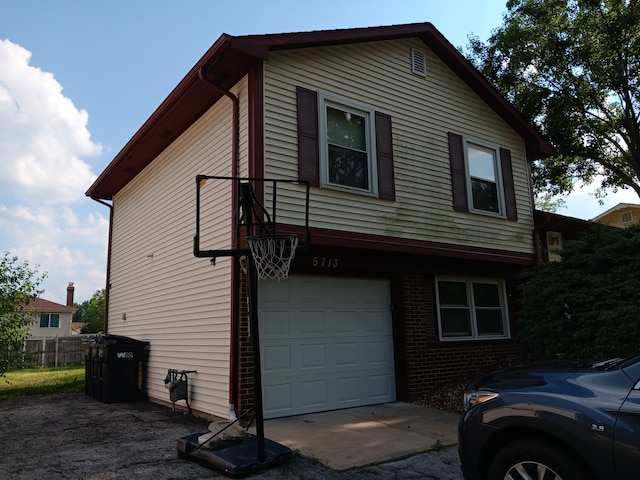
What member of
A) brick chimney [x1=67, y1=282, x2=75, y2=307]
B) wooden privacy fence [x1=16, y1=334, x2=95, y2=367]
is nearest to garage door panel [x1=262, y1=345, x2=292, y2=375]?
wooden privacy fence [x1=16, y1=334, x2=95, y2=367]

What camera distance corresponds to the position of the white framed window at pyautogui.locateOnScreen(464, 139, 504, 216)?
1010 cm

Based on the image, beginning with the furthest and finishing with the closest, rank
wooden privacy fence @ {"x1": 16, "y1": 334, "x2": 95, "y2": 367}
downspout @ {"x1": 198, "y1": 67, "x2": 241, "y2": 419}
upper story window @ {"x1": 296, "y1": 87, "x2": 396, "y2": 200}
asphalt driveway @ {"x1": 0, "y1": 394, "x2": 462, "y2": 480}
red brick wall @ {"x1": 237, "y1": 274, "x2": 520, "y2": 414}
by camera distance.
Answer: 1. wooden privacy fence @ {"x1": 16, "y1": 334, "x2": 95, "y2": 367}
2. red brick wall @ {"x1": 237, "y1": 274, "x2": 520, "y2": 414}
3. upper story window @ {"x1": 296, "y1": 87, "x2": 396, "y2": 200}
4. downspout @ {"x1": 198, "y1": 67, "x2": 241, "y2": 419}
5. asphalt driveway @ {"x1": 0, "y1": 394, "x2": 462, "y2": 480}

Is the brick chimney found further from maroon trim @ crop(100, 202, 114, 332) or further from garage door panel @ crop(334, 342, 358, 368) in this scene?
garage door panel @ crop(334, 342, 358, 368)

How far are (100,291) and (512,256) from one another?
58.3m

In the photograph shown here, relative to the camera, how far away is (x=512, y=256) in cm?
1027

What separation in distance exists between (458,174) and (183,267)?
5.51 m

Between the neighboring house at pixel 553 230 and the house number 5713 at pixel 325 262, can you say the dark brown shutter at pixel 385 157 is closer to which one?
the house number 5713 at pixel 325 262

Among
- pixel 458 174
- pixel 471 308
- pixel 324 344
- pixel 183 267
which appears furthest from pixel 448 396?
pixel 183 267

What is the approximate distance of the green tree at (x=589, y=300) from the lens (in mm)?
7262

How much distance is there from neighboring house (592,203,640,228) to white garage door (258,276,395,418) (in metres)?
18.8

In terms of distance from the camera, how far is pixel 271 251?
5590mm

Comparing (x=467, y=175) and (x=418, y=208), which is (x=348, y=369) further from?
(x=467, y=175)

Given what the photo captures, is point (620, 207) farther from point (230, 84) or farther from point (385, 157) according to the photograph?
point (230, 84)

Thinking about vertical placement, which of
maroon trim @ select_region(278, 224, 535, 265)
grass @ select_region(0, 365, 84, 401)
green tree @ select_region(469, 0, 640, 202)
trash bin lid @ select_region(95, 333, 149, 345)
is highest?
green tree @ select_region(469, 0, 640, 202)
